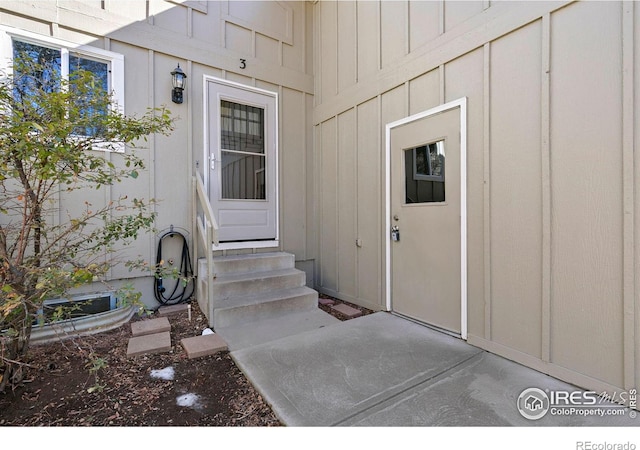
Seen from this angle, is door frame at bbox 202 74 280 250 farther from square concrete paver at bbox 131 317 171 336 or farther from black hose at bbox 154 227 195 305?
square concrete paver at bbox 131 317 171 336

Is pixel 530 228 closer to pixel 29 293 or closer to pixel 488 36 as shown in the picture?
pixel 488 36

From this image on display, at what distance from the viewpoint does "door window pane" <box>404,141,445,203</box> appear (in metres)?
2.88

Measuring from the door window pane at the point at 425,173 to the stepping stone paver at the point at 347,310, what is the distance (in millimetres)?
1383

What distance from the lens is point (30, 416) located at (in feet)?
5.51

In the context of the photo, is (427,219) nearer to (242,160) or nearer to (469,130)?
(469,130)

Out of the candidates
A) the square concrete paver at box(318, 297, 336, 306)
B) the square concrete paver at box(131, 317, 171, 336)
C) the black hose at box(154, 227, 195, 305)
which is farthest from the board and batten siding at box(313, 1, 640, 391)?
the black hose at box(154, 227, 195, 305)

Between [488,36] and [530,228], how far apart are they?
155 centimetres

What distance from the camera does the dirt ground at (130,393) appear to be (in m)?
1.68

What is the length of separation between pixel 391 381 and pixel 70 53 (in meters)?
4.23

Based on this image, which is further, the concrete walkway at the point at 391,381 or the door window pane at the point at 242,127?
the door window pane at the point at 242,127

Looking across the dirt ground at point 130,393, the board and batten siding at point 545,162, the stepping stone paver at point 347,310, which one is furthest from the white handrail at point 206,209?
the board and batten siding at point 545,162

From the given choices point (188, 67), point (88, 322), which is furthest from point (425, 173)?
point (88, 322)

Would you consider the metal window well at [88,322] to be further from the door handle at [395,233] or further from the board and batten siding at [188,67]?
the door handle at [395,233]

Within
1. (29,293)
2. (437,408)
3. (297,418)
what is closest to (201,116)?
(29,293)
